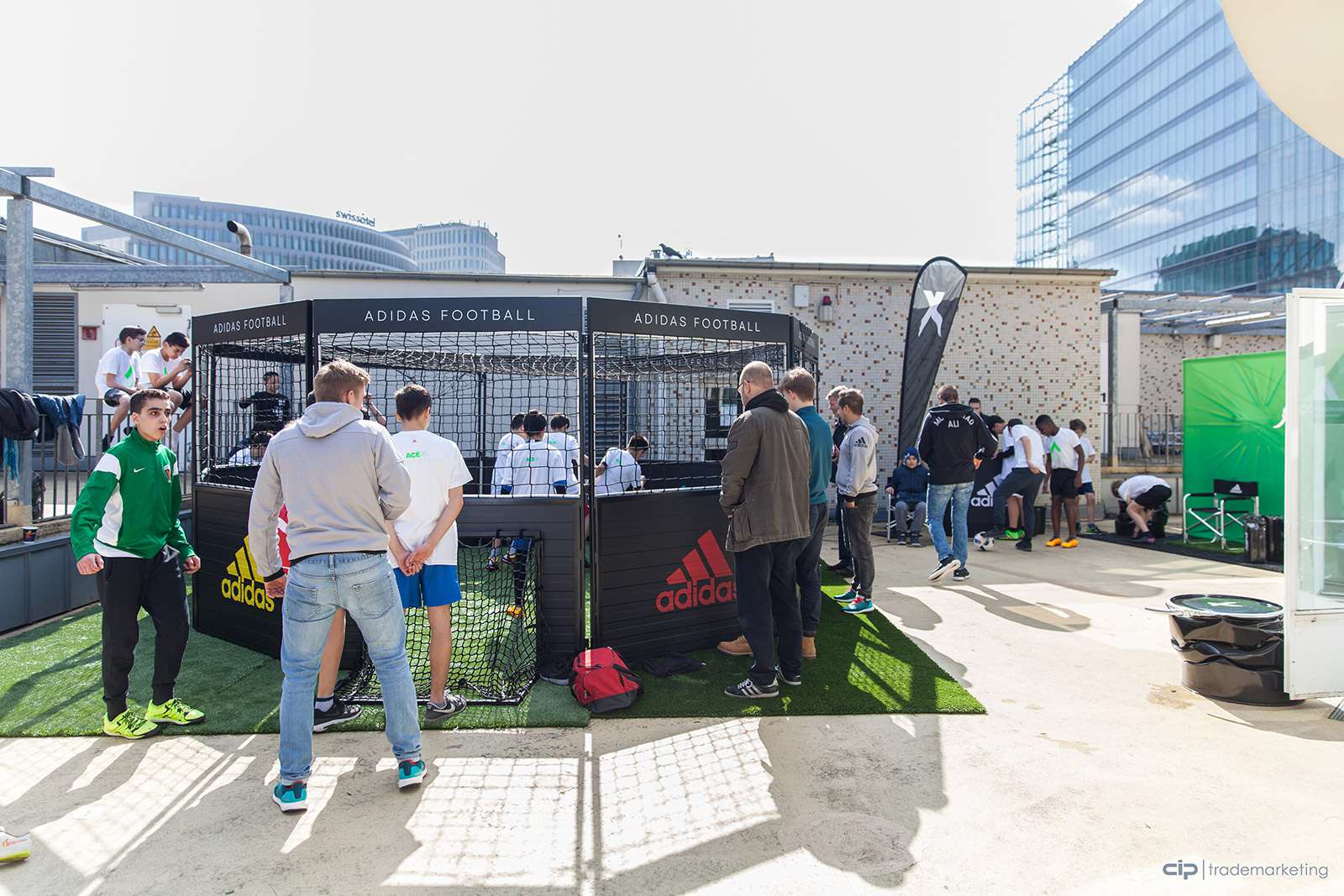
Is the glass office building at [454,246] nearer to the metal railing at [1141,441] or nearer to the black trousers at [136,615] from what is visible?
the metal railing at [1141,441]

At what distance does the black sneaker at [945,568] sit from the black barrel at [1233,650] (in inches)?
113

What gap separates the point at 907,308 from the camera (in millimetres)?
12375

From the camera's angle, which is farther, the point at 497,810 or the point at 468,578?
the point at 468,578

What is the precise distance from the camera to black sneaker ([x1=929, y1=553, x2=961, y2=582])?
24.4 ft

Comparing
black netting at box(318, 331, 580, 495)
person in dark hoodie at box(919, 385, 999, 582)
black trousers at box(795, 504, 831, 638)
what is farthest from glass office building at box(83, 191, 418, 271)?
black trousers at box(795, 504, 831, 638)

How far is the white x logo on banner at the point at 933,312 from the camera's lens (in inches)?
395

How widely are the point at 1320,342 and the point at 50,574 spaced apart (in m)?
8.98

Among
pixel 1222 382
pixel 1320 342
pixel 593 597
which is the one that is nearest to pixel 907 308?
pixel 1222 382

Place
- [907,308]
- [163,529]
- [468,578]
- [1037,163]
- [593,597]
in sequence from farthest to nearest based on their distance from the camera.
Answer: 1. [1037,163]
2. [907,308]
3. [468,578]
4. [593,597]
5. [163,529]

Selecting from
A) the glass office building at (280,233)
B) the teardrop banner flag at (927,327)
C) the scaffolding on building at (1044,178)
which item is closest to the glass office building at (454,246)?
the glass office building at (280,233)

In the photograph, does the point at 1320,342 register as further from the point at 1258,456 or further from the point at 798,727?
the point at 1258,456

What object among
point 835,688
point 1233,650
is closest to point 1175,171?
point 1233,650

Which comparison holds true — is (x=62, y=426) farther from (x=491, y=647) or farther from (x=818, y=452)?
(x=818, y=452)

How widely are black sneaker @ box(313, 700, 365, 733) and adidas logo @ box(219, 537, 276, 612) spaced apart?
114 cm
